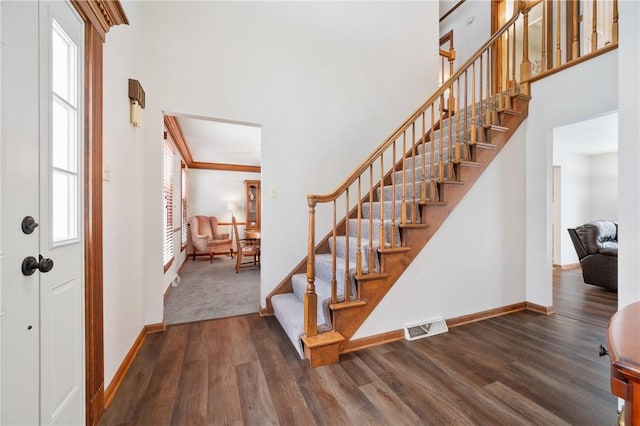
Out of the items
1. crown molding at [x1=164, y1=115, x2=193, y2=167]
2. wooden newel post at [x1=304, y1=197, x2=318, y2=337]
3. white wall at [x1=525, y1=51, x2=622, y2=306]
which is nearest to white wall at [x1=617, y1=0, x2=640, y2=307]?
white wall at [x1=525, y1=51, x2=622, y2=306]

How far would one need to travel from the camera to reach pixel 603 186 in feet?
17.3

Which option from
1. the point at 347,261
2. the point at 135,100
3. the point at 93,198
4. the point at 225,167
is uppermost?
the point at 225,167

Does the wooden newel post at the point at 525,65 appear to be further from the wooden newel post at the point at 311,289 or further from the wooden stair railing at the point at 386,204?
the wooden newel post at the point at 311,289

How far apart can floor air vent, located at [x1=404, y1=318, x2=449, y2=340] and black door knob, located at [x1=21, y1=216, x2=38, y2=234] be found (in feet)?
7.88

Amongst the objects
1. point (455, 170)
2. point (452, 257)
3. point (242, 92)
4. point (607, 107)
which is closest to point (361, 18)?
point (242, 92)

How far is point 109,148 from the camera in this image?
1588 mm

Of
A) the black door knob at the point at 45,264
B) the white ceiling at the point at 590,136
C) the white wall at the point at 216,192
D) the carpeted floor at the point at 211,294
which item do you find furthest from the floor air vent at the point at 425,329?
the white wall at the point at 216,192

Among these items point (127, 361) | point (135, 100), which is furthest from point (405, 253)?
point (135, 100)

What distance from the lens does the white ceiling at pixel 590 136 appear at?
3.65m

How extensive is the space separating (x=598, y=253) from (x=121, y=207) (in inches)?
218

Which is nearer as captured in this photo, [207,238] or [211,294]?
[211,294]

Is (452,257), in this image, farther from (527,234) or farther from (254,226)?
(254,226)

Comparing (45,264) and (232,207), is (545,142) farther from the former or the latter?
(232,207)

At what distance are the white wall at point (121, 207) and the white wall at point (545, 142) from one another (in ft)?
12.6
